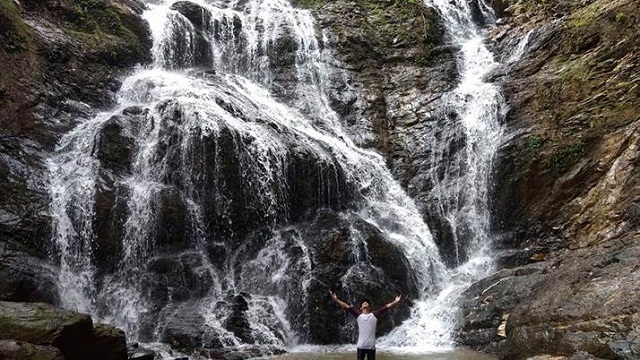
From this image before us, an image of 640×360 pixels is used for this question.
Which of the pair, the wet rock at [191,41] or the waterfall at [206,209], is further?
the wet rock at [191,41]

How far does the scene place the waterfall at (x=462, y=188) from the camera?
47.9 ft

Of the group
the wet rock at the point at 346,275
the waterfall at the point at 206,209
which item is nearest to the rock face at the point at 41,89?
the waterfall at the point at 206,209

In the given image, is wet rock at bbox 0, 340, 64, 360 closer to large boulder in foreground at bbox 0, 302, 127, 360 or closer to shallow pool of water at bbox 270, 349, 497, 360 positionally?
large boulder in foreground at bbox 0, 302, 127, 360

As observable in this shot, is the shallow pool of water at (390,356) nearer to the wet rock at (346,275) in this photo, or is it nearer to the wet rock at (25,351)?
the wet rock at (346,275)

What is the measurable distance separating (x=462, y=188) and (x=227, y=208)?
28.1ft

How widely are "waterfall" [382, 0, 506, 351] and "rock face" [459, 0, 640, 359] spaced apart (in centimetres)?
60

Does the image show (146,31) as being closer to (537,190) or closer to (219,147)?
(219,147)

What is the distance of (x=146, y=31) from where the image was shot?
24922 mm

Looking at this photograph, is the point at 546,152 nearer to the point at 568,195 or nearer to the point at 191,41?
the point at 568,195

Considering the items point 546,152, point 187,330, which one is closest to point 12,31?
point 187,330

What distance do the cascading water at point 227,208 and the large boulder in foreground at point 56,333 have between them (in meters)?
3.12

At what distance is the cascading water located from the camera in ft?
48.8

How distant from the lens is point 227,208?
57.6 ft

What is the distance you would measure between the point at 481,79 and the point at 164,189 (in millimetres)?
14395
